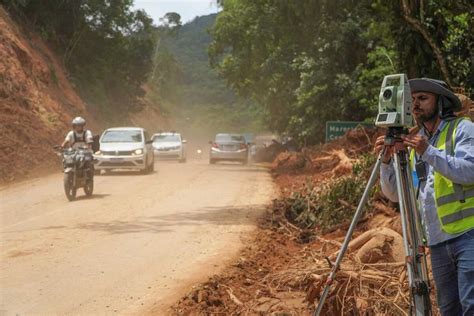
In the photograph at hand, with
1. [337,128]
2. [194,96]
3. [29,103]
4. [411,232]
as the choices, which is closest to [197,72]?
[194,96]

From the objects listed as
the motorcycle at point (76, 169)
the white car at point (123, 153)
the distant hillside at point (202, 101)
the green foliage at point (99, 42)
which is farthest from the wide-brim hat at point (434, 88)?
the distant hillside at point (202, 101)

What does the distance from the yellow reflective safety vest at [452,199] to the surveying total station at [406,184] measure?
0.52 feet

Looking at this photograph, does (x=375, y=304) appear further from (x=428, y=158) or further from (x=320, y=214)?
(x=320, y=214)

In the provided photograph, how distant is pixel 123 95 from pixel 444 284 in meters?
44.5

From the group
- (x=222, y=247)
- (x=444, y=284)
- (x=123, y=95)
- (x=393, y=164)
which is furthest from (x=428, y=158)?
(x=123, y=95)

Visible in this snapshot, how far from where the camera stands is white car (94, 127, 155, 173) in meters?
23.3

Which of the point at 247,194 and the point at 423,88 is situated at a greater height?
the point at 423,88

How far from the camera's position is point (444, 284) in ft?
13.4

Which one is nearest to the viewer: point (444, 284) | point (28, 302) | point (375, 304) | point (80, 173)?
point (444, 284)

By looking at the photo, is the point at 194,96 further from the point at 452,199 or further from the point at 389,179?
the point at 452,199

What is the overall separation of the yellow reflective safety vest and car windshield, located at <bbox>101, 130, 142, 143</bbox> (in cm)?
2094

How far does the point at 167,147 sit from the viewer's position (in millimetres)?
34062

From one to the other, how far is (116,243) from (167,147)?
954 inches

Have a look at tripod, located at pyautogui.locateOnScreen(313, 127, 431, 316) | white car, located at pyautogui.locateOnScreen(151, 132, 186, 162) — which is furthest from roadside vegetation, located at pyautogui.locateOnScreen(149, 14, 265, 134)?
tripod, located at pyautogui.locateOnScreen(313, 127, 431, 316)
